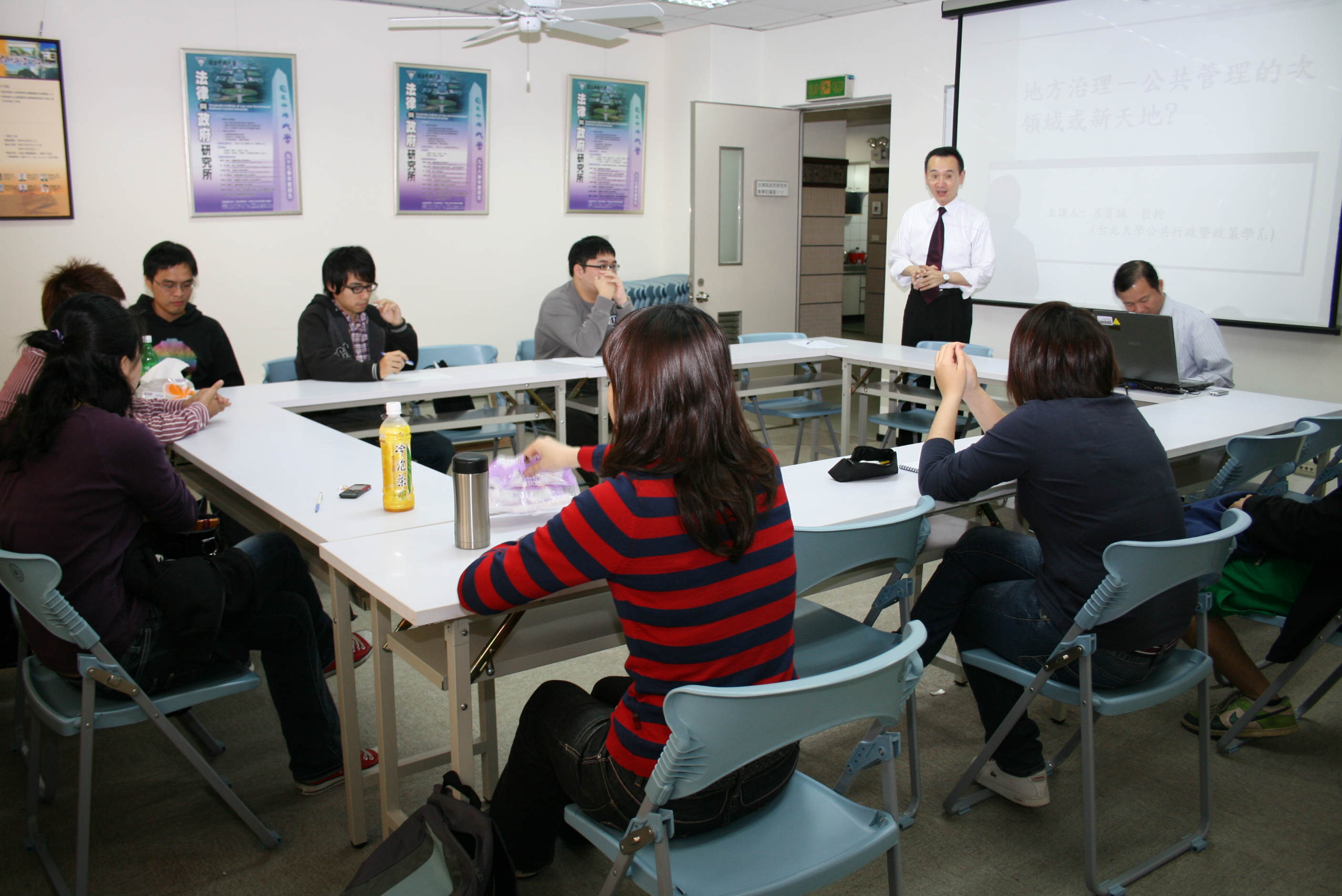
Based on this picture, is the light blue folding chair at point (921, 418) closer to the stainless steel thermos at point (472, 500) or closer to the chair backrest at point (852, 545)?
the chair backrest at point (852, 545)

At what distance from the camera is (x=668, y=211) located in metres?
7.21

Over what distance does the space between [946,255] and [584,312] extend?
6.60 feet

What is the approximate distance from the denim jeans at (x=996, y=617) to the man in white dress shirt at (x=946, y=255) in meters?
3.00

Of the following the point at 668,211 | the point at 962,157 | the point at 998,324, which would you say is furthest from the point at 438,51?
the point at 998,324

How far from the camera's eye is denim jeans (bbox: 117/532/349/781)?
1.88 metres

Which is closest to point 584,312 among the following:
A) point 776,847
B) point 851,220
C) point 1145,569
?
point 1145,569

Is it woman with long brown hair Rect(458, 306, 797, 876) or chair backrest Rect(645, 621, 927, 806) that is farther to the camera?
woman with long brown hair Rect(458, 306, 797, 876)

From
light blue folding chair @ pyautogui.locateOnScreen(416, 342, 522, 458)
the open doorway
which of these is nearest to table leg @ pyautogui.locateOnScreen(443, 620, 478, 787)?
light blue folding chair @ pyautogui.locateOnScreen(416, 342, 522, 458)

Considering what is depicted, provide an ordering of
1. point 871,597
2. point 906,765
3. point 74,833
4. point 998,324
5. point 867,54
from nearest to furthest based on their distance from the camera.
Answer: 1. point 74,833
2. point 906,765
3. point 871,597
4. point 998,324
5. point 867,54

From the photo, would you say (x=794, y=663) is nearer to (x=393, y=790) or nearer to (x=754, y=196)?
(x=393, y=790)

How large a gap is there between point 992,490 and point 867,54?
4.71 meters

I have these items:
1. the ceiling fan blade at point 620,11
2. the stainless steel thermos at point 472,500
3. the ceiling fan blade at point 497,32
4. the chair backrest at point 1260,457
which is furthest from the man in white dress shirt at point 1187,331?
the ceiling fan blade at point 497,32

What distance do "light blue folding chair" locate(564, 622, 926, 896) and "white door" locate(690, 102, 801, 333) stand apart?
17.4 ft

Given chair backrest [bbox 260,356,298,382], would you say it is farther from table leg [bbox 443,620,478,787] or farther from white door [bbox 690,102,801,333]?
white door [bbox 690,102,801,333]
